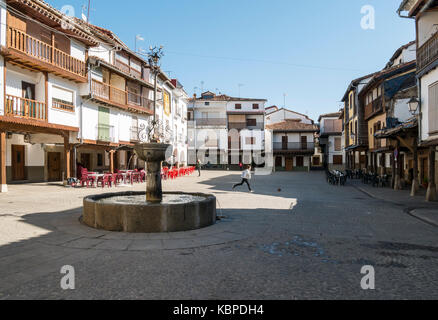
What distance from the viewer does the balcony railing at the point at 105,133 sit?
68.6 ft

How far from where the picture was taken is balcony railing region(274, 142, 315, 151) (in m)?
47.9

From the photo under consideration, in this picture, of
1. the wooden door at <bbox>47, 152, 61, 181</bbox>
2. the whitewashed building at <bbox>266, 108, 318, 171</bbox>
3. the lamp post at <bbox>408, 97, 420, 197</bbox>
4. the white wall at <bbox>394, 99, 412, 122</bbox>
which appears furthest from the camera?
the whitewashed building at <bbox>266, 108, 318, 171</bbox>

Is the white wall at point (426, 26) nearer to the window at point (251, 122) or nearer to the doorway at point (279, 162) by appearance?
the doorway at point (279, 162)

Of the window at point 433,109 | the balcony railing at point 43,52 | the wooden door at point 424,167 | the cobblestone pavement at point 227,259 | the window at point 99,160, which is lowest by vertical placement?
the cobblestone pavement at point 227,259

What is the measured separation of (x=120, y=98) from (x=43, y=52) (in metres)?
7.75

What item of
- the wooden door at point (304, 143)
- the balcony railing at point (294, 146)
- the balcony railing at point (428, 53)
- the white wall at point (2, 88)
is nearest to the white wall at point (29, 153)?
the white wall at point (2, 88)

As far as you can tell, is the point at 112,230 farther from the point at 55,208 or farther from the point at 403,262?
the point at 403,262

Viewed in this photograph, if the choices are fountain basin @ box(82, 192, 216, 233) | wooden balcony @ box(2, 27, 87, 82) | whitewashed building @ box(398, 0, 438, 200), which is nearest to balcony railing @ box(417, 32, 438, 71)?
whitewashed building @ box(398, 0, 438, 200)

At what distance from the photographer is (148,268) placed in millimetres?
4371

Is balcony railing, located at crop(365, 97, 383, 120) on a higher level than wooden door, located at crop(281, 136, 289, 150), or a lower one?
higher

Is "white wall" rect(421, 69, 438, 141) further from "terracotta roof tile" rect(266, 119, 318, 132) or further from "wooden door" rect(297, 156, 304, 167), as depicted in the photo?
"wooden door" rect(297, 156, 304, 167)

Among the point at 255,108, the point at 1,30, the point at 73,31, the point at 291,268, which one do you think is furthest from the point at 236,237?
the point at 255,108

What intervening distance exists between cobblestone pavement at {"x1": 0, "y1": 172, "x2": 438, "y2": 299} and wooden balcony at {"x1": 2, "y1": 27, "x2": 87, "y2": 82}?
9069 millimetres

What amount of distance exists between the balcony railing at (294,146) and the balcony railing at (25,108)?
36623 mm
